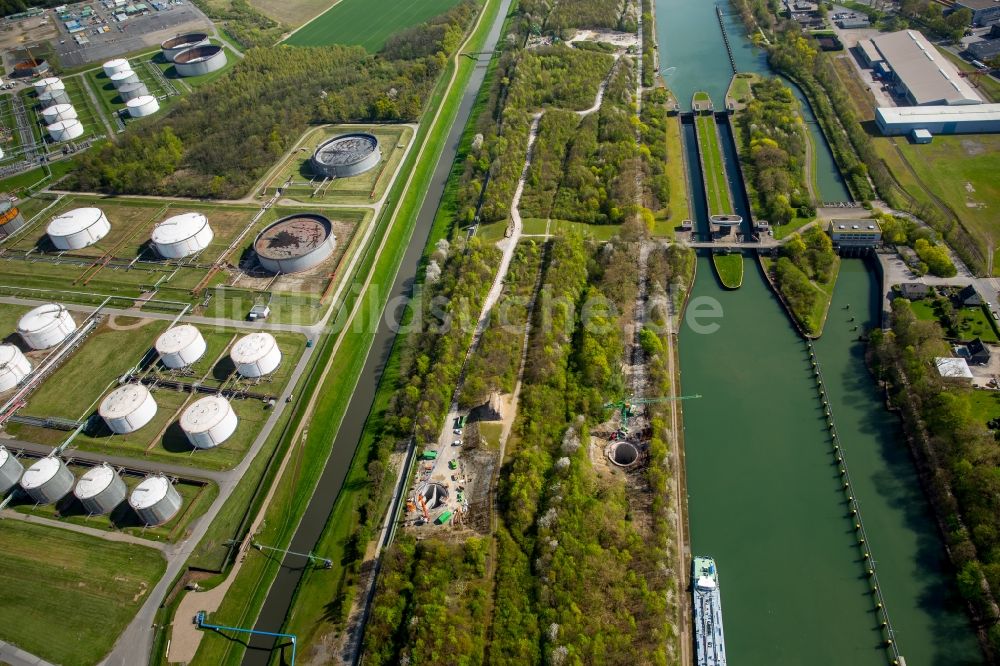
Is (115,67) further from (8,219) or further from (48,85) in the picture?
(8,219)

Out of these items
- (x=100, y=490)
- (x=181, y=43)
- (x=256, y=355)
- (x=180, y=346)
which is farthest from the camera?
(x=181, y=43)

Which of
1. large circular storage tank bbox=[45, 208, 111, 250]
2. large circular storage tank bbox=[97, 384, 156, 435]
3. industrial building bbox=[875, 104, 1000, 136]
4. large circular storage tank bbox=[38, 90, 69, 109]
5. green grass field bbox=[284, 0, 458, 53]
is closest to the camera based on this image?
large circular storage tank bbox=[97, 384, 156, 435]

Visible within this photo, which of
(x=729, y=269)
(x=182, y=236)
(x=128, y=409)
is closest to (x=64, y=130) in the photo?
(x=182, y=236)

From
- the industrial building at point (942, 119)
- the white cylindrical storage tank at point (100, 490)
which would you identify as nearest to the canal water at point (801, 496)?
the industrial building at point (942, 119)

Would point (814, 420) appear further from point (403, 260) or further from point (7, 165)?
point (7, 165)

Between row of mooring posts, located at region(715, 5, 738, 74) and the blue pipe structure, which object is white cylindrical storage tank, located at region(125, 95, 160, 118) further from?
row of mooring posts, located at region(715, 5, 738, 74)

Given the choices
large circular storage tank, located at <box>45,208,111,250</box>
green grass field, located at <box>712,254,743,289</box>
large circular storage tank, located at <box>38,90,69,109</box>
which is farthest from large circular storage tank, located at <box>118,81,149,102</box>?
green grass field, located at <box>712,254,743,289</box>

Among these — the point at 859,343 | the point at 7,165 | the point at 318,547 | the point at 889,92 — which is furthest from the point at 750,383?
the point at 7,165
